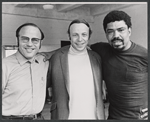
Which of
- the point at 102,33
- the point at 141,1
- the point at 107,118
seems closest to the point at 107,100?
the point at 107,118

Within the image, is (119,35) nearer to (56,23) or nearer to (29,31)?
(56,23)

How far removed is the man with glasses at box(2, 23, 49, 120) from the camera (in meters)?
1.82

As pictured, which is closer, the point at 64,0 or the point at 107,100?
the point at 64,0

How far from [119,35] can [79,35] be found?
1.10ft

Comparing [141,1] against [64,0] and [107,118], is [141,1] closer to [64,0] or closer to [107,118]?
[64,0]

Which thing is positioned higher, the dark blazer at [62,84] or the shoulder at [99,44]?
the shoulder at [99,44]

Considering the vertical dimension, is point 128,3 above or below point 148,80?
above

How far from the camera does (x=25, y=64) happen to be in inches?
73.8

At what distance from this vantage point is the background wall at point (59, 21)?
1.91m

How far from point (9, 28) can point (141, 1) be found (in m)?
A: 1.17

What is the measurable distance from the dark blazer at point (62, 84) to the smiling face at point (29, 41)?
19cm

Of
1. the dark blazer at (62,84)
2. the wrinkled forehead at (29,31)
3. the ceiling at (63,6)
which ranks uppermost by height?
the ceiling at (63,6)

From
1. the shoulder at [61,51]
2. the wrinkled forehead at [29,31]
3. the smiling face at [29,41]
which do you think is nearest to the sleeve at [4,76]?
the smiling face at [29,41]

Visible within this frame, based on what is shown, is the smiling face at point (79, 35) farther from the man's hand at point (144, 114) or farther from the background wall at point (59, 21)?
the man's hand at point (144, 114)
